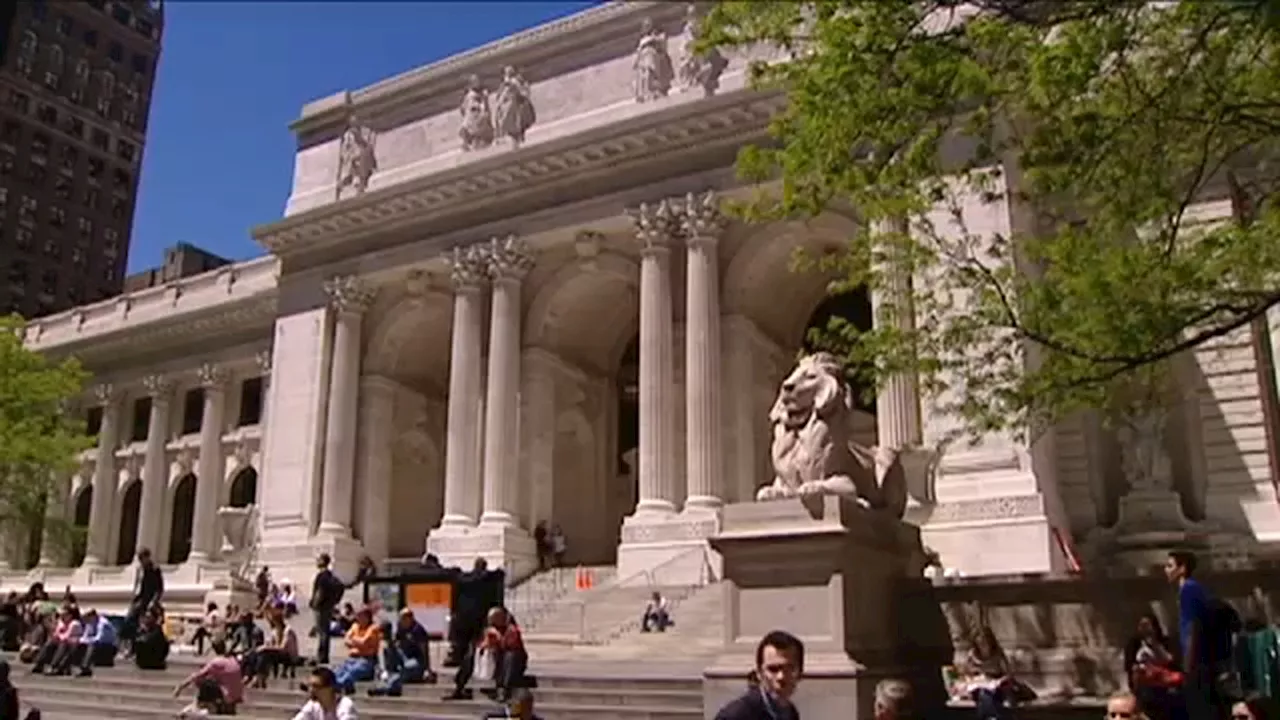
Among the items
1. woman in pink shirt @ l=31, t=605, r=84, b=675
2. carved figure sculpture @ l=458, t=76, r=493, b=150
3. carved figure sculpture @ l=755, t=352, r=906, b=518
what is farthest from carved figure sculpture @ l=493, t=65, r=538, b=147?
carved figure sculpture @ l=755, t=352, r=906, b=518

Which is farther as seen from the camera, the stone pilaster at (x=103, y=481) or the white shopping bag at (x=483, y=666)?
the stone pilaster at (x=103, y=481)

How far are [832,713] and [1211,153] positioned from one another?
23.4ft

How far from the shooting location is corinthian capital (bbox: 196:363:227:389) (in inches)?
1877

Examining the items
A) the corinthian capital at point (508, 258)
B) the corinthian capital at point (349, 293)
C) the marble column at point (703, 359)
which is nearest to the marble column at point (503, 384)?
the corinthian capital at point (508, 258)

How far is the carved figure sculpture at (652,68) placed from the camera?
109 ft

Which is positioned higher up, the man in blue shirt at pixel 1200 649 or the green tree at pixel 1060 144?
the green tree at pixel 1060 144

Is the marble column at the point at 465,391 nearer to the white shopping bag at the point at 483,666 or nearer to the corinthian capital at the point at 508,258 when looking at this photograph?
the corinthian capital at the point at 508,258

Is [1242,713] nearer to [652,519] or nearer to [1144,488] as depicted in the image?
[1144,488]

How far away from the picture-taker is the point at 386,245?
37.1 meters

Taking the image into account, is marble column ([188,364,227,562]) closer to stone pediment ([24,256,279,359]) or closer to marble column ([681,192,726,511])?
stone pediment ([24,256,279,359])

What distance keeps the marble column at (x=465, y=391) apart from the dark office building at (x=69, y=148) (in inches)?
1924

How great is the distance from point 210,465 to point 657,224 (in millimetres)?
24582

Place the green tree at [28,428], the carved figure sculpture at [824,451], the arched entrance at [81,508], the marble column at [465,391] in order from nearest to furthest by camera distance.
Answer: the carved figure sculpture at [824,451] → the marble column at [465,391] → the green tree at [28,428] → the arched entrance at [81,508]

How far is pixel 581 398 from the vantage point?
131 feet
